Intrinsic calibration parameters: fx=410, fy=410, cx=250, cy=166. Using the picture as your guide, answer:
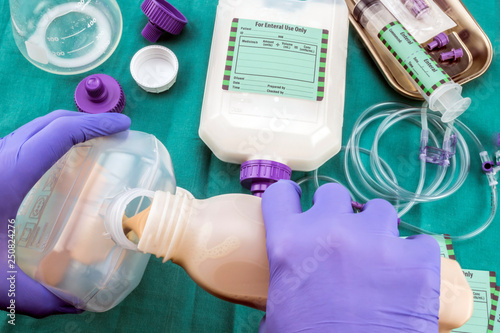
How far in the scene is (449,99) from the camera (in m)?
1.04

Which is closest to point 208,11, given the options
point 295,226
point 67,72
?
point 67,72

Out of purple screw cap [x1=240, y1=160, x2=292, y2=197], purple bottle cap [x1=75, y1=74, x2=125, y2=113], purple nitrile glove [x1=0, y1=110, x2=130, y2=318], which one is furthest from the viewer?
purple bottle cap [x1=75, y1=74, x2=125, y2=113]

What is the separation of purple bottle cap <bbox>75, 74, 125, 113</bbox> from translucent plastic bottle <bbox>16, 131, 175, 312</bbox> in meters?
0.18

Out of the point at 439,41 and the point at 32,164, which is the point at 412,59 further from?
the point at 32,164

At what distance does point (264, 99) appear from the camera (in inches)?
39.4

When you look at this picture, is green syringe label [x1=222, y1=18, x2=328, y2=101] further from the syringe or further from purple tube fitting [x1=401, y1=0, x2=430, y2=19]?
purple tube fitting [x1=401, y1=0, x2=430, y2=19]

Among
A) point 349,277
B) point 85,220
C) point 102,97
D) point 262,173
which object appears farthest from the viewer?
point 102,97

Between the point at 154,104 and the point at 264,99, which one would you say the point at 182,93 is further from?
the point at 264,99

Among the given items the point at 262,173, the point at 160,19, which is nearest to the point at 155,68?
the point at 160,19

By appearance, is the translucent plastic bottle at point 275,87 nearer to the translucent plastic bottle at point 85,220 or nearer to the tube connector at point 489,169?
the translucent plastic bottle at point 85,220

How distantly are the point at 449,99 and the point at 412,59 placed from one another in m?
0.14

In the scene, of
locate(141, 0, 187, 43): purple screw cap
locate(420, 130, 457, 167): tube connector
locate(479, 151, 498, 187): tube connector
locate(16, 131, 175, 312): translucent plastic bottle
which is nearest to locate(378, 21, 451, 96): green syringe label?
locate(420, 130, 457, 167): tube connector

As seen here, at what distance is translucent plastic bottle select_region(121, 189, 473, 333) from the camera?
2.48ft

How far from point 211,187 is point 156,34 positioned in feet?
1.51
